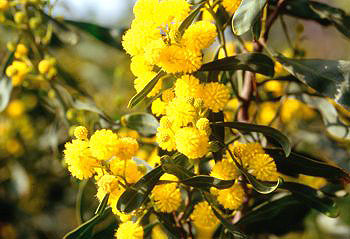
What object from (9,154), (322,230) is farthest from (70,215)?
(322,230)

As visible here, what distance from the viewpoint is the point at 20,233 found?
3092 millimetres

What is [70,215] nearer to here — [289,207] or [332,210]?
[289,207]

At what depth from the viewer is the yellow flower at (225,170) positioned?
4.21ft

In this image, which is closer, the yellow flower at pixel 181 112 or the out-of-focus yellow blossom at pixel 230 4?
the yellow flower at pixel 181 112

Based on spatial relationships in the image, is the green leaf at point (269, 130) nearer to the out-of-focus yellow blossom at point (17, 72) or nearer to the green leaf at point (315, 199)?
the green leaf at point (315, 199)

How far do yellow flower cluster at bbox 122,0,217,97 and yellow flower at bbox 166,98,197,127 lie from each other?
0.10 metres

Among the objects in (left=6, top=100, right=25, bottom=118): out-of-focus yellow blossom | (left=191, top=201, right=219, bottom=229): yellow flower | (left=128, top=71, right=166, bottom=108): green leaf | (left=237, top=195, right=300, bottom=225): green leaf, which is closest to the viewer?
(left=128, top=71, right=166, bottom=108): green leaf

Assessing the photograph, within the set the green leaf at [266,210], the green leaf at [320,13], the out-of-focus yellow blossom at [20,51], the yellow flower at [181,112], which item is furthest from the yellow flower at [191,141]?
the out-of-focus yellow blossom at [20,51]

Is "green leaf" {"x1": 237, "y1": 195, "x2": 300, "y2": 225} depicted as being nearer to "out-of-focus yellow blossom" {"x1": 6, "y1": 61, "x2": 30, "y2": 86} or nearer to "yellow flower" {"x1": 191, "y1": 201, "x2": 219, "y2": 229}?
"yellow flower" {"x1": 191, "y1": 201, "x2": 219, "y2": 229}

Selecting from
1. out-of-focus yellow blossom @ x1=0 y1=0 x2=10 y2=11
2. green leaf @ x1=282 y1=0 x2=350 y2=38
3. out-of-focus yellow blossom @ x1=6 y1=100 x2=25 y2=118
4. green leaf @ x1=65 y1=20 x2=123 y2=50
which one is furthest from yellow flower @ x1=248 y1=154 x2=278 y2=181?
out-of-focus yellow blossom @ x1=6 y1=100 x2=25 y2=118

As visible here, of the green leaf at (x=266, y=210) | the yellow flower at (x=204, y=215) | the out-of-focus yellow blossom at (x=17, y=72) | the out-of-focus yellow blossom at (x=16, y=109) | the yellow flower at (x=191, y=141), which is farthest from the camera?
the out-of-focus yellow blossom at (x=16, y=109)

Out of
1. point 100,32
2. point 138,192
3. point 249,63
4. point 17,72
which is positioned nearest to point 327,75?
point 249,63

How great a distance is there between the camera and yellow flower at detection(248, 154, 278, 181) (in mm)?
1279

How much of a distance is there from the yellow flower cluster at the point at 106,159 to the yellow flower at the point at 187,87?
0.19 meters
